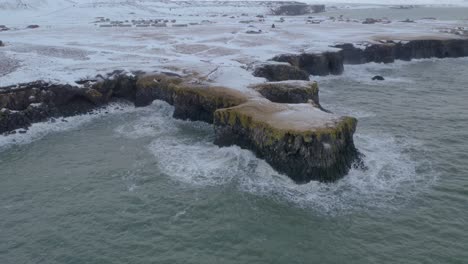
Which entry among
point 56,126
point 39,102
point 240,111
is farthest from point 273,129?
point 39,102

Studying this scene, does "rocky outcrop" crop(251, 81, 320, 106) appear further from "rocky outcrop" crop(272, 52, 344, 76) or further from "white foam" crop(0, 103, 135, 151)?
"rocky outcrop" crop(272, 52, 344, 76)

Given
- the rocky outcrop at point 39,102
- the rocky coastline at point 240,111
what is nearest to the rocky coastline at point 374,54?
the rocky coastline at point 240,111

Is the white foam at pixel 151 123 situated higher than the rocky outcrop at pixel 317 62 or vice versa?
the rocky outcrop at pixel 317 62

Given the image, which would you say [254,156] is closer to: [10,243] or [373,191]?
[373,191]

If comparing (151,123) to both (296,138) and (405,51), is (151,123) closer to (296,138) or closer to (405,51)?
(296,138)

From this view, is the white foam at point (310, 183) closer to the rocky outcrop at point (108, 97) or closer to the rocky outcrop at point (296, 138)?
the rocky outcrop at point (296, 138)

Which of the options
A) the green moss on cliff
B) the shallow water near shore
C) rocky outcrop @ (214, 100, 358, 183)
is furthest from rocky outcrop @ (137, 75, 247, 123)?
rocky outcrop @ (214, 100, 358, 183)

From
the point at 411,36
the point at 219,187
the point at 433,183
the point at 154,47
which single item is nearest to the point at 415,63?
the point at 411,36
